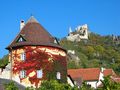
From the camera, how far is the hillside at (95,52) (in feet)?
425

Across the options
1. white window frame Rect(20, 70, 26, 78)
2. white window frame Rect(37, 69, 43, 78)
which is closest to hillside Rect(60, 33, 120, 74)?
white window frame Rect(20, 70, 26, 78)

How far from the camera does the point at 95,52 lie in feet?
489

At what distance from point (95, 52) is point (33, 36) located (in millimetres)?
90832

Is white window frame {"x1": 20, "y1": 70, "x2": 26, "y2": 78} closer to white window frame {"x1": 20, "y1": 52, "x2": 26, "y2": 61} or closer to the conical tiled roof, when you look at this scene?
white window frame {"x1": 20, "y1": 52, "x2": 26, "y2": 61}

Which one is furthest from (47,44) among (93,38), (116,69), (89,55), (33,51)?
(93,38)

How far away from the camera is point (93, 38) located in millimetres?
178625

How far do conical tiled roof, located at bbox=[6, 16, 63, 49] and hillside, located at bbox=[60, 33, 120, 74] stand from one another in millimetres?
57540

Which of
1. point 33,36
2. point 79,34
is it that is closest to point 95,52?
point 79,34

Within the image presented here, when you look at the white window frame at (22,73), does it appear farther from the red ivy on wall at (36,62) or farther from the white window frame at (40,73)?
the white window frame at (40,73)

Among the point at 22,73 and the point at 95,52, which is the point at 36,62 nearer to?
the point at 22,73

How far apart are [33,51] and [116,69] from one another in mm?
73677

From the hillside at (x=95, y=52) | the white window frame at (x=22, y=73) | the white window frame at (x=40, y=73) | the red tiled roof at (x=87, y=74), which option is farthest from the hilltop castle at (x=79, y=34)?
the white window frame at (x=40, y=73)

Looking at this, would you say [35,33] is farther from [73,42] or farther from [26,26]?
[73,42]

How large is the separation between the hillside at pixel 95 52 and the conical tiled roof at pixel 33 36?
57.5 m
